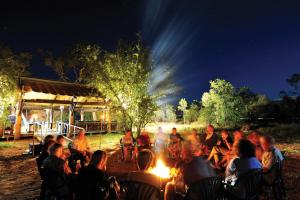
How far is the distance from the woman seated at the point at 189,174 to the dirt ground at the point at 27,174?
2897 millimetres

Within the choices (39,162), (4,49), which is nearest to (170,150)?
(39,162)

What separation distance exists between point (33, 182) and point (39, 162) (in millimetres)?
2342

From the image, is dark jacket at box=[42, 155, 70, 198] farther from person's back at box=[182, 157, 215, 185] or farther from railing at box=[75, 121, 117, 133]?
railing at box=[75, 121, 117, 133]

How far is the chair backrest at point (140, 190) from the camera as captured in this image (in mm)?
3912

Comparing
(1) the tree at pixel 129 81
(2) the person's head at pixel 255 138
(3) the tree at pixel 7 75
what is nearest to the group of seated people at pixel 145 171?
(2) the person's head at pixel 255 138

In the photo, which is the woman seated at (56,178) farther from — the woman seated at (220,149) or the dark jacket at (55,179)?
the woman seated at (220,149)

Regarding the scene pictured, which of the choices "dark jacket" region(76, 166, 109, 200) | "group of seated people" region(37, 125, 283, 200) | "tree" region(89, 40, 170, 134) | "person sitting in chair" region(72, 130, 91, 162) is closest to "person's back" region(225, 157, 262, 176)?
"group of seated people" region(37, 125, 283, 200)

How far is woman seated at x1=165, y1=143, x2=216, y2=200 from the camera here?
426 centimetres

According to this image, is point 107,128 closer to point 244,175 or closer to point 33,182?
point 33,182

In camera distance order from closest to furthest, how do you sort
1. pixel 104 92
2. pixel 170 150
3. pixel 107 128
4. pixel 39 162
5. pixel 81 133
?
pixel 39 162 < pixel 81 133 < pixel 170 150 < pixel 104 92 < pixel 107 128

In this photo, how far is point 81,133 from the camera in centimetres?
879

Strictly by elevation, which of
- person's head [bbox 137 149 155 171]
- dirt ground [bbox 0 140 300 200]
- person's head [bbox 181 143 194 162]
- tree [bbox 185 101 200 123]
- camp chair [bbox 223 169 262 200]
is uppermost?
tree [bbox 185 101 200 123]

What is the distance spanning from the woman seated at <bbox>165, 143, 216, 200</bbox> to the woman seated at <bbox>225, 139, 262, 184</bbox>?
0.52m

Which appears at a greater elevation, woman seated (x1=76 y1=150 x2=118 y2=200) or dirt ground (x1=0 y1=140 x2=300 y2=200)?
woman seated (x1=76 y1=150 x2=118 y2=200)
